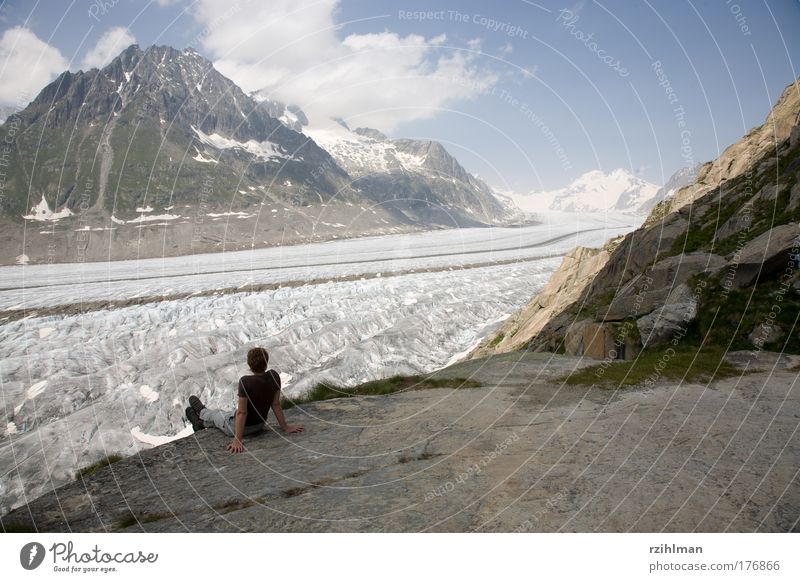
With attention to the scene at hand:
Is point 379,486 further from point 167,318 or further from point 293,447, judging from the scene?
point 167,318

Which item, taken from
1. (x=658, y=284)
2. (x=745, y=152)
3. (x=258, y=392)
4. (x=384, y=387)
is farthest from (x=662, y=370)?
(x=745, y=152)

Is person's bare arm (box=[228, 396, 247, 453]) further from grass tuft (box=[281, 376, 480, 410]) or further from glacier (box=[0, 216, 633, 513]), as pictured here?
grass tuft (box=[281, 376, 480, 410])

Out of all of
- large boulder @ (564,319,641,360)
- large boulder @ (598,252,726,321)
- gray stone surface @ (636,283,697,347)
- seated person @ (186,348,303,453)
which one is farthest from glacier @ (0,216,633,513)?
large boulder @ (598,252,726,321)

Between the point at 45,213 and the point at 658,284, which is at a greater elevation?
the point at 45,213

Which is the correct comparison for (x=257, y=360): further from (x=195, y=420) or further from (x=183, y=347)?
(x=183, y=347)

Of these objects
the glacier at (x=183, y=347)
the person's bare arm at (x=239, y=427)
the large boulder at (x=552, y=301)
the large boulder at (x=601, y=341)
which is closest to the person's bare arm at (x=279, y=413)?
→ the person's bare arm at (x=239, y=427)

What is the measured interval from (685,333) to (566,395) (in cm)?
499

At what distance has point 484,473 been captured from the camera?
5297mm

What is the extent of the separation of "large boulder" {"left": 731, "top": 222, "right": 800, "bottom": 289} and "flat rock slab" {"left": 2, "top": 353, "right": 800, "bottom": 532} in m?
4.50

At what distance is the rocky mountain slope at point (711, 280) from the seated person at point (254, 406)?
9.13m

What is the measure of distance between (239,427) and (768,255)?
12.6 m

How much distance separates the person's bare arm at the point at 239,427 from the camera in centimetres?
639

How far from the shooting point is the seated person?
654cm
